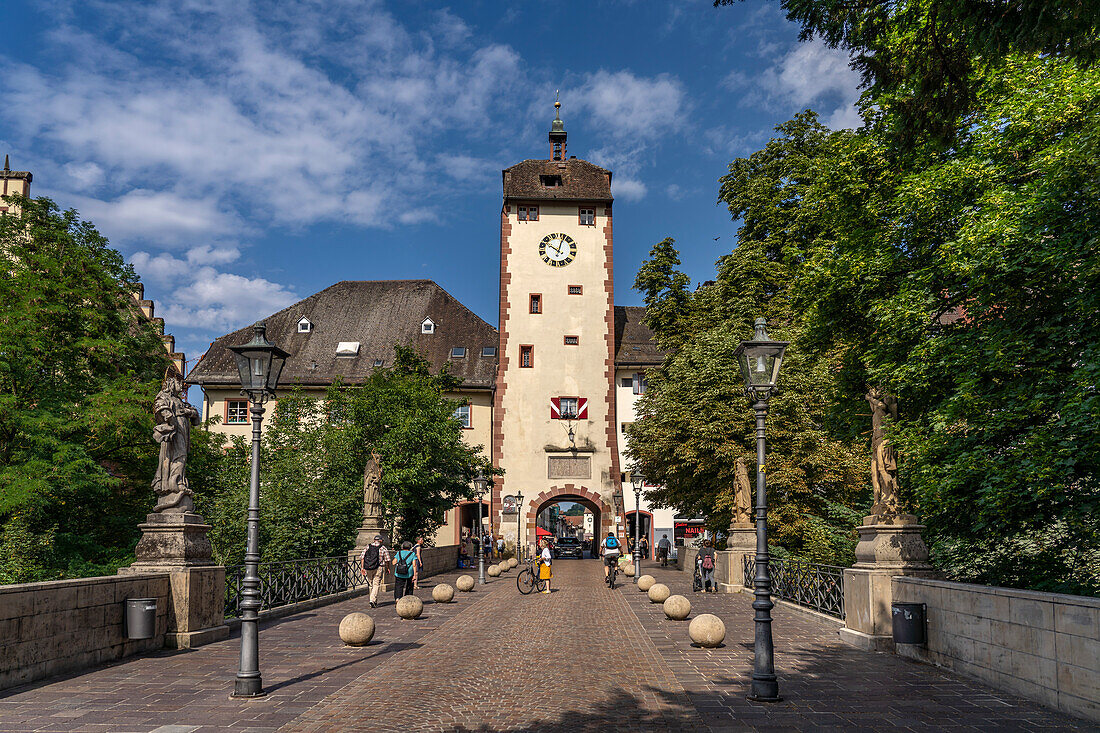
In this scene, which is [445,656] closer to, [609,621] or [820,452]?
[609,621]

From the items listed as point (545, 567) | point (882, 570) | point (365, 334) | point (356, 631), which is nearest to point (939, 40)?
point (882, 570)

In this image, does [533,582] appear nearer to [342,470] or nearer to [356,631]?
[342,470]

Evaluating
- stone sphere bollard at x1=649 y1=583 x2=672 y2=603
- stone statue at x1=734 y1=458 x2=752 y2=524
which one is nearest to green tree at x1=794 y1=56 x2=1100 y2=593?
stone sphere bollard at x1=649 y1=583 x2=672 y2=603

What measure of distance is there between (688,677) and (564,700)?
78.0 inches

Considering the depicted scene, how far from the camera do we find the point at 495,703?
8.02 metres

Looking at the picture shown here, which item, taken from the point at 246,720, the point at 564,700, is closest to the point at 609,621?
the point at 564,700

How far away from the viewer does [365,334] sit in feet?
159

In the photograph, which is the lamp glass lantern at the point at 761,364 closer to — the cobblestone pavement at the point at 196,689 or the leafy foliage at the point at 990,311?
the leafy foliage at the point at 990,311

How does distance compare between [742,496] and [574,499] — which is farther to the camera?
[574,499]

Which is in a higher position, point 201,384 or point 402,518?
point 201,384

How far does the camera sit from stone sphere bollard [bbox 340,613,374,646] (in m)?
11.7

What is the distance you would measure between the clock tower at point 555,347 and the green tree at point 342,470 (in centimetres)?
947

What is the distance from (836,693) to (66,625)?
838 cm

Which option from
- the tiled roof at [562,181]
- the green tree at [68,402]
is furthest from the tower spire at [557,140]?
the green tree at [68,402]
